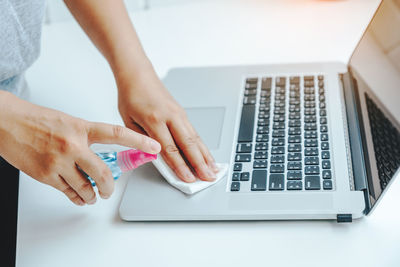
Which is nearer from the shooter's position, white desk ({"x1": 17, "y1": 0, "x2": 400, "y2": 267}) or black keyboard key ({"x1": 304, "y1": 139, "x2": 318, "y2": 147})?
white desk ({"x1": 17, "y1": 0, "x2": 400, "y2": 267})

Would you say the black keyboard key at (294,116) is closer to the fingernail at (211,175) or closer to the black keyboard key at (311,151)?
the black keyboard key at (311,151)

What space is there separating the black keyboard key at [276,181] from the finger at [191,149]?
8cm

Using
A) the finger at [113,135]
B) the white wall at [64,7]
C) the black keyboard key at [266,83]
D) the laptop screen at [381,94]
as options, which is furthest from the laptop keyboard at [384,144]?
the white wall at [64,7]

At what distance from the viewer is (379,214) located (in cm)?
65

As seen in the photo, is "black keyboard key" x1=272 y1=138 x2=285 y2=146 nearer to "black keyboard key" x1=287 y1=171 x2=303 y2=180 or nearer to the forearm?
"black keyboard key" x1=287 y1=171 x2=303 y2=180

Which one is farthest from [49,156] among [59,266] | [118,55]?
[118,55]

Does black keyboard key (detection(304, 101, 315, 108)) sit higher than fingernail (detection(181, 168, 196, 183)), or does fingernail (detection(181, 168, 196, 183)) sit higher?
black keyboard key (detection(304, 101, 315, 108))

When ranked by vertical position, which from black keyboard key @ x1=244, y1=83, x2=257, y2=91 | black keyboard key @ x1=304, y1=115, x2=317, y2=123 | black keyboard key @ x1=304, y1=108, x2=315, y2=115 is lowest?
black keyboard key @ x1=304, y1=115, x2=317, y2=123

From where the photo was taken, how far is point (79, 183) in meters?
0.64

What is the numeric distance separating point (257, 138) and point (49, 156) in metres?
0.31

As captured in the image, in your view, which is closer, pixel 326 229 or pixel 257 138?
pixel 326 229

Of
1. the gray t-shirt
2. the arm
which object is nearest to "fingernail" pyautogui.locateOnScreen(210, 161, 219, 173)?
the arm

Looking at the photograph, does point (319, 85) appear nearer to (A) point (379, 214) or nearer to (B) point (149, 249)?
(A) point (379, 214)

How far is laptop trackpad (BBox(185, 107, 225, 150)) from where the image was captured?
2.57 ft
